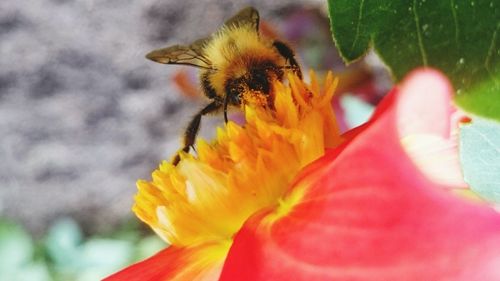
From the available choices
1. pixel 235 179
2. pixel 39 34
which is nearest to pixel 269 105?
pixel 235 179

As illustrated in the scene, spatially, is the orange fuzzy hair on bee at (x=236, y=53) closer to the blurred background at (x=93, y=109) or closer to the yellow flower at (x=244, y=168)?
the yellow flower at (x=244, y=168)

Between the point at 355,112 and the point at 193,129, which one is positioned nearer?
the point at 193,129

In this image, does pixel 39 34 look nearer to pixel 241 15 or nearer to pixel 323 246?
pixel 241 15

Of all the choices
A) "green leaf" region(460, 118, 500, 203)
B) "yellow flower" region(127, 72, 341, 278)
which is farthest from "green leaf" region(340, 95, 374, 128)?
"green leaf" region(460, 118, 500, 203)

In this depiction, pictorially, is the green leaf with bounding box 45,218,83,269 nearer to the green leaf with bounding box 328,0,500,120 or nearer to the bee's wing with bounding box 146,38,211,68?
the bee's wing with bounding box 146,38,211,68

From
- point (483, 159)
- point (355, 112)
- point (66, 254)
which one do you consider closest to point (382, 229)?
point (483, 159)

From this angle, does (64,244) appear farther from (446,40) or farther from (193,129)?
(446,40)

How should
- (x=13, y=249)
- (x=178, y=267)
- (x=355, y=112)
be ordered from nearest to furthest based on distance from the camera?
(x=178, y=267), (x=355, y=112), (x=13, y=249)

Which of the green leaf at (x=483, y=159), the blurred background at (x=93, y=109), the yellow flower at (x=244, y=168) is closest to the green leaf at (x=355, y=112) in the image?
the blurred background at (x=93, y=109)
